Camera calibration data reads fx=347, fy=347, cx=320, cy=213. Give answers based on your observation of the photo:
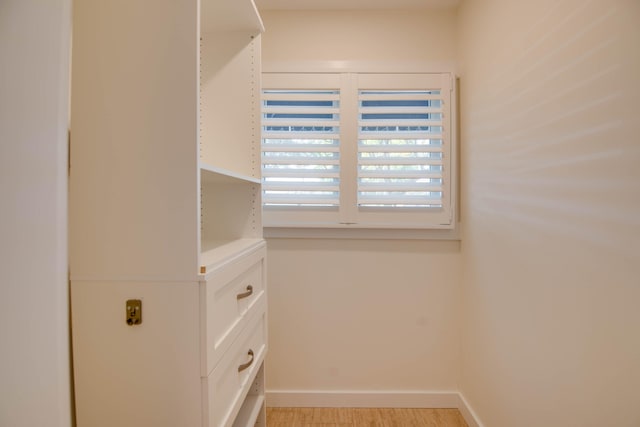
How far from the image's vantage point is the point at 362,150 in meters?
2.05

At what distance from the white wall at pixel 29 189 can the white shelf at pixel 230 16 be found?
69 centimetres

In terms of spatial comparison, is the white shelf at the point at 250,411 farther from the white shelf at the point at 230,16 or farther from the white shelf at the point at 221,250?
the white shelf at the point at 230,16

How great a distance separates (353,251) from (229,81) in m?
1.19

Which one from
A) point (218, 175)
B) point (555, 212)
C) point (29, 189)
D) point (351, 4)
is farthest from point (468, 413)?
point (351, 4)

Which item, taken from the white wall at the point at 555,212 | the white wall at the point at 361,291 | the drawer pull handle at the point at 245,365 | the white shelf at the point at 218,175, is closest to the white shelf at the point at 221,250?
the white shelf at the point at 218,175

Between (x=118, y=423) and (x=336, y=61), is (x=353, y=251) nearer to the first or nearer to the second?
(x=336, y=61)

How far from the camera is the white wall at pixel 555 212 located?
3.08 ft

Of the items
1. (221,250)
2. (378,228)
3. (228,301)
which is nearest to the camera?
(228,301)

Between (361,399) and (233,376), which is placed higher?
(233,376)

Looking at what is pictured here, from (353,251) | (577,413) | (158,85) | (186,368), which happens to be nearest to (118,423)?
(186,368)

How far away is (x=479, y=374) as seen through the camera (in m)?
1.85

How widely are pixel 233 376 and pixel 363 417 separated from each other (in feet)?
4.32

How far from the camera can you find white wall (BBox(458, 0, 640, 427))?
3.08 feet

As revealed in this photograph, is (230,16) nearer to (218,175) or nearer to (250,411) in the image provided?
(218,175)
